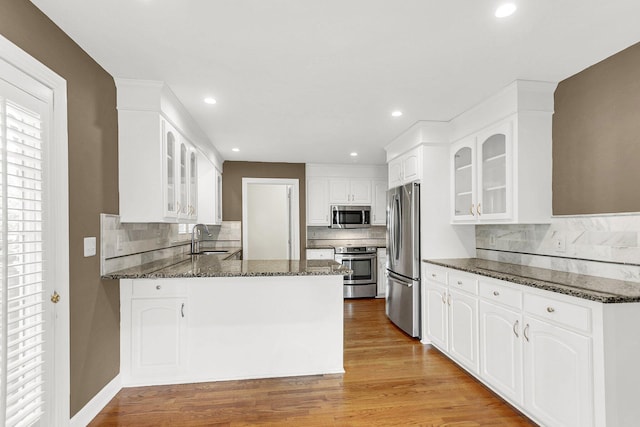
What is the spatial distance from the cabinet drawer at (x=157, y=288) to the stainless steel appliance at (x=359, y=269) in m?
3.17

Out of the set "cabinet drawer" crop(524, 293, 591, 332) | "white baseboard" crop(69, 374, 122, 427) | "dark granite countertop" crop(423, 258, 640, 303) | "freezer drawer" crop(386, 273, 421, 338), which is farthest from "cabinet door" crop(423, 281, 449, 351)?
"white baseboard" crop(69, 374, 122, 427)

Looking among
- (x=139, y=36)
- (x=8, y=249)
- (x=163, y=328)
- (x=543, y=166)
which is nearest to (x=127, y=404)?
(x=163, y=328)

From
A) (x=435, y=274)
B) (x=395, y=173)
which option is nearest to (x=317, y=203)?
(x=395, y=173)

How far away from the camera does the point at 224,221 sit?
5547 mm

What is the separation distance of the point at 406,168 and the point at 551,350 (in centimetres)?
243

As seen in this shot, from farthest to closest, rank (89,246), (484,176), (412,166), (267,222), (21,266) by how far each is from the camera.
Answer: (267,222), (412,166), (484,176), (89,246), (21,266)

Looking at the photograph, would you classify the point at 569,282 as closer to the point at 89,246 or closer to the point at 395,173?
the point at 395,173

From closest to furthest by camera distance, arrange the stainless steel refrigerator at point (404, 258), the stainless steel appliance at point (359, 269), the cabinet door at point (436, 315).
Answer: the cabinet door at point (436, 315)
the stainless steel refrigerator at point (404, 258)
the stainless steel appliance at point (359, 269)

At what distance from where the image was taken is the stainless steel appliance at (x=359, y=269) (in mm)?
5430

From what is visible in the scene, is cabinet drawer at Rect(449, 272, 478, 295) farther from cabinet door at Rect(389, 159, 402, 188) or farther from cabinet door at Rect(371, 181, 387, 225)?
Answer: cabinet door at Rect(371, 181, 387, 225)

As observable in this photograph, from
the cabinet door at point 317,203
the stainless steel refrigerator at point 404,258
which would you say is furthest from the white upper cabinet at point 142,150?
the cabinet door at point 317,203

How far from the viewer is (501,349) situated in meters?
2.31

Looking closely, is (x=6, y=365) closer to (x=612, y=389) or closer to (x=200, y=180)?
(x=612, y=389)

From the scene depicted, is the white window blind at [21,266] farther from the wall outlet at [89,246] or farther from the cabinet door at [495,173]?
the cabinet door at [495,173]
